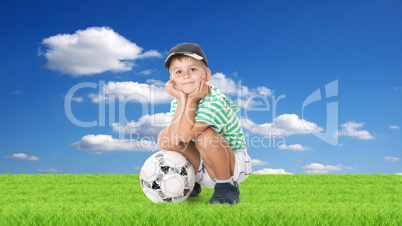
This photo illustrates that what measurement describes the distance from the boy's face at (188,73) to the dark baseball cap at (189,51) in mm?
72

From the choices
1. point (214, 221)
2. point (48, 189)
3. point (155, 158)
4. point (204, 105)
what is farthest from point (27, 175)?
point (214, 221)

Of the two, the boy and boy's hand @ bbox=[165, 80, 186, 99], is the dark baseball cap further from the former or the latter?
boy's hand @ bbox=[165, 80, 186, 99]

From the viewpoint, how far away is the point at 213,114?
12.5 ft

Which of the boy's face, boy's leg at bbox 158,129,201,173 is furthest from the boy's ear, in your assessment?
boy's leg at bbox 158,129,201,173

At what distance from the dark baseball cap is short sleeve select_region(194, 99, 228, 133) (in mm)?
513

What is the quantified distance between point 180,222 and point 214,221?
292mm

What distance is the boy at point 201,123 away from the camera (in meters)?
3.80

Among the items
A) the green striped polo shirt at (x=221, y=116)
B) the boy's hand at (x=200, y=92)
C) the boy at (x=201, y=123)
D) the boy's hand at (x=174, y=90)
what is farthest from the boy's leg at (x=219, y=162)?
the boy's hand at (x=174, y=90)

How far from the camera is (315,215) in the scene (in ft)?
10.7

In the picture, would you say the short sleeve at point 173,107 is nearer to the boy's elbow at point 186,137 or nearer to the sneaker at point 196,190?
the boy's elbow at point 186,137

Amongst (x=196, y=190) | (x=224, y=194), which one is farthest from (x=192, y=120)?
(x=196, y=190)

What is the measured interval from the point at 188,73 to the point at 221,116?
0.61 m

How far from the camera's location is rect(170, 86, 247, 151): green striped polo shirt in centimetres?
379

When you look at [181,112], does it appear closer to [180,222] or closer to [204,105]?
[204,105]
